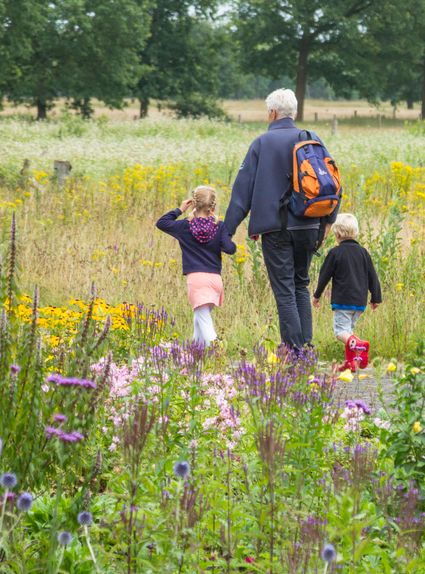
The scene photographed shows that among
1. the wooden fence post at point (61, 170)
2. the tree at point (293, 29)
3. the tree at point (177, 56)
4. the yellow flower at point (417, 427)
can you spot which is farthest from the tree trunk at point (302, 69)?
the yellow flower at point (417, 427)

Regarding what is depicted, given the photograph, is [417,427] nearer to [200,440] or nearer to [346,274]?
[200,440]

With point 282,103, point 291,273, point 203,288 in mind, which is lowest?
point 203,288

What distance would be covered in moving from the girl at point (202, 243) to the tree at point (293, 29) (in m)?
47.2

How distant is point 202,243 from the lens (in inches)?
248

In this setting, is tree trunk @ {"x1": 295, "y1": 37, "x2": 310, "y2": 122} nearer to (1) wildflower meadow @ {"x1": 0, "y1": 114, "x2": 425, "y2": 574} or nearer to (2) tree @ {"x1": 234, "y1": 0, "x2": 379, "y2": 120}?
(2) tree @ {"x1": 234, "y1": 0, "x2": 379, "y2": 120}

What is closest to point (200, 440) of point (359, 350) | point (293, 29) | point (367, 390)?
point (367, 390)

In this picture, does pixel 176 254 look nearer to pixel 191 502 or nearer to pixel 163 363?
pixel 163 363

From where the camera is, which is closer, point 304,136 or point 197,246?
point 304,136

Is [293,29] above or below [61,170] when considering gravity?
above

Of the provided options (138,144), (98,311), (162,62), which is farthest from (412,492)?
(162,62)

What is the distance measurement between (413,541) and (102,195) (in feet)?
32.7

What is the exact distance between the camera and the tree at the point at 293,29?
54125mm

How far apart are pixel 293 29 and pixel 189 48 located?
6.15 meters

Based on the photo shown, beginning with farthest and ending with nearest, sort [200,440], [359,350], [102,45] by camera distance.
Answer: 1. [102,45]
2. [359,350]
3. [200,440]
